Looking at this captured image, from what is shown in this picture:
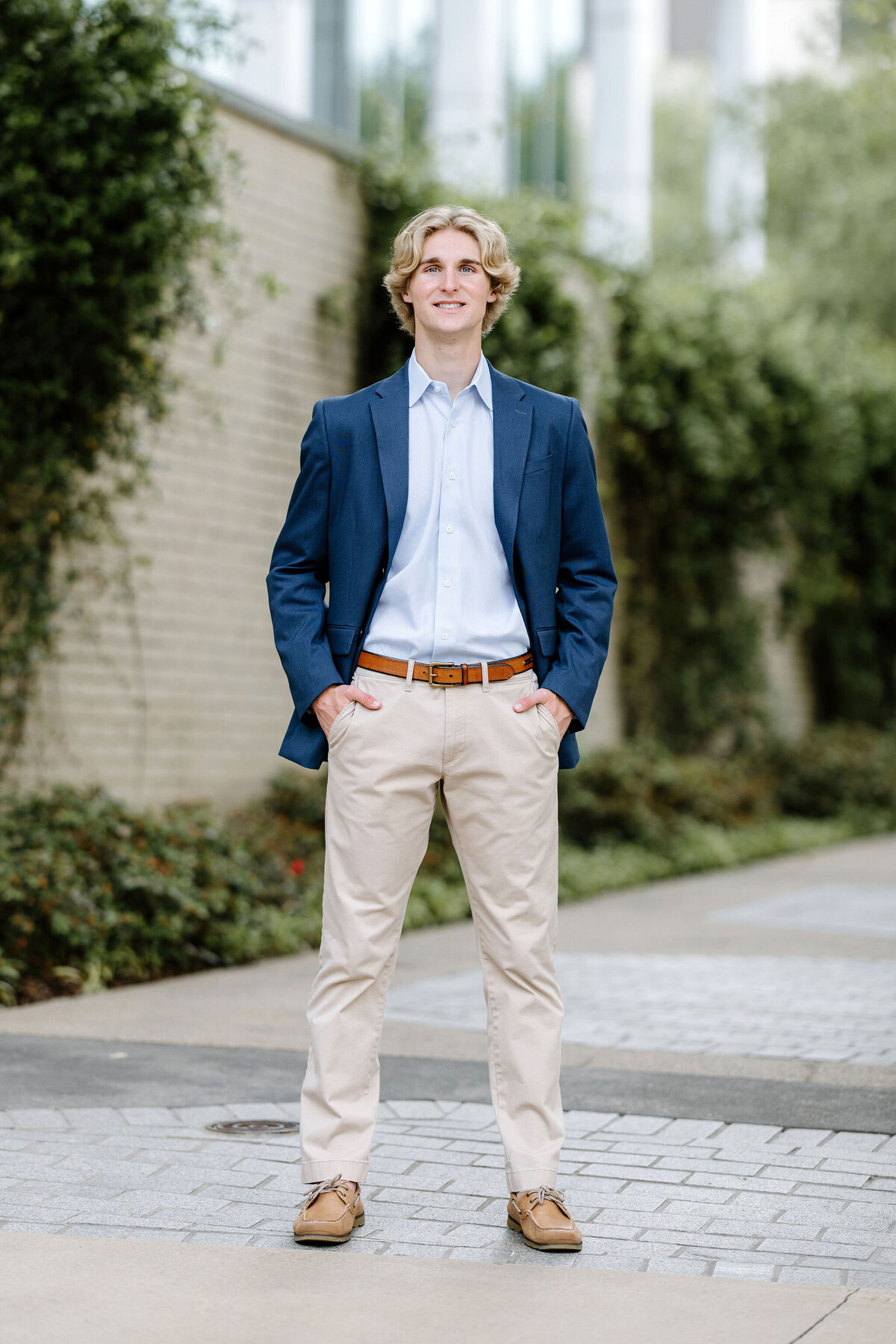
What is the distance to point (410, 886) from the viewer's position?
11.8 feet

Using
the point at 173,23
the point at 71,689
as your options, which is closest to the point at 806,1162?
the point at 71,689

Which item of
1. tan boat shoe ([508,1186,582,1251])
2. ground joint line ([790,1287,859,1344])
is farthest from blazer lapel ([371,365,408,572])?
ground joint line ([790,1287,859,1344])

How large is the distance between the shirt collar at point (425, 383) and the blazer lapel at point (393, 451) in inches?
0.9

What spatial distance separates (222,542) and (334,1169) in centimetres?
641

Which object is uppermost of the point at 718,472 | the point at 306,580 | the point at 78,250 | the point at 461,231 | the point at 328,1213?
the point at 78,250

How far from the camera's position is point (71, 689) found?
8.42m

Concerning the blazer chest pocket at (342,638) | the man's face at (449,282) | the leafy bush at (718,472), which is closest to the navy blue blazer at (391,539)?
the blazer chest pocket at (342,638)

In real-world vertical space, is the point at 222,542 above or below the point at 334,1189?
above

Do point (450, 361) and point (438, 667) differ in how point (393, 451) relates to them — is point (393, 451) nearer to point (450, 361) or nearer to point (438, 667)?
point (450, 361)

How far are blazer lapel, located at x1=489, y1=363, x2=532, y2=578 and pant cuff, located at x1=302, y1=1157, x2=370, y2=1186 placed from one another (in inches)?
50.2

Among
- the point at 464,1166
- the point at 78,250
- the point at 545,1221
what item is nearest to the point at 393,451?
the point at 545,1221

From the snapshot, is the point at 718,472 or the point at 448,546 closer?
the point at 448,546

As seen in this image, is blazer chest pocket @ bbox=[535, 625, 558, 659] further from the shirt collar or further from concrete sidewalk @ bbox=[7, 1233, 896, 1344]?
concrete sidewalk @ bbox=[7, 1233, 896, 1344]

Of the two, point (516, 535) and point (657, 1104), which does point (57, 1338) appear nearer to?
point (516, 535)
